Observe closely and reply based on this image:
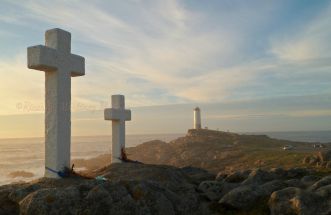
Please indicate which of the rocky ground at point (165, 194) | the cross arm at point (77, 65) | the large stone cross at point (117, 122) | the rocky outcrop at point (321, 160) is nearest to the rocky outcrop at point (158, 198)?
the rocky ground at point (165, 194)

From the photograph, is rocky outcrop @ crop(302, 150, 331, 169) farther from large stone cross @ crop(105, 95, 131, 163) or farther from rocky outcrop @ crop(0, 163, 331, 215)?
rocky outcrop @ crop(0, 163, 331, 215)

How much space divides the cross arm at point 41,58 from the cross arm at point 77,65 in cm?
98

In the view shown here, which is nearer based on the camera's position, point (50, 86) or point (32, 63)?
point (32, 63)

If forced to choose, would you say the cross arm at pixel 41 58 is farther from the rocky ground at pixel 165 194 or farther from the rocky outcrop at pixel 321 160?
the rocky outcrop at pixel 321 160

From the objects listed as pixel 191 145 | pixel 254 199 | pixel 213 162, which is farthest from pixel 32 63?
pixel 191 145

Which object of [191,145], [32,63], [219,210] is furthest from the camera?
[191,145]

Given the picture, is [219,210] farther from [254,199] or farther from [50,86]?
[50,86]

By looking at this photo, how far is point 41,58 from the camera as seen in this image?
A: 11.8 m

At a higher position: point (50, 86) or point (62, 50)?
point (62, 50)

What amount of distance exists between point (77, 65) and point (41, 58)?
5.90ft

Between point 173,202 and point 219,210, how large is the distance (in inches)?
80.4

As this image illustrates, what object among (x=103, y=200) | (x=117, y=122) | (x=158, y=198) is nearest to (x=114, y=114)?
(x=117, y=122)

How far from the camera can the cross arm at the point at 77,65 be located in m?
13.2

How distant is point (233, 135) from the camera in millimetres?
49562
